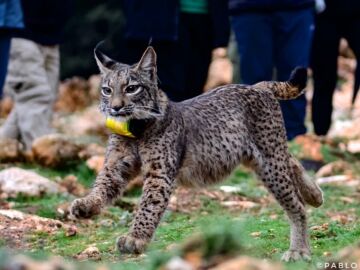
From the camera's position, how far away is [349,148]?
1460 cm

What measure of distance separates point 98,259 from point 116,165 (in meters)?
0.63

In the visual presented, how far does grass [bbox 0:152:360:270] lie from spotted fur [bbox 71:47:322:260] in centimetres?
24

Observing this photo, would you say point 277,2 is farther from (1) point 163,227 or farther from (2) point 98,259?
(2) point 98,259

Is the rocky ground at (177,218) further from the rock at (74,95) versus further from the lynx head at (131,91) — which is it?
the rock at (74,95)

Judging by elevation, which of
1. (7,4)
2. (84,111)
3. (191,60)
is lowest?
(84,111)

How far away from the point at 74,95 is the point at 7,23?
9650 millimetres

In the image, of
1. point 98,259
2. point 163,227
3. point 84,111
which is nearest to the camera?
point 98,259

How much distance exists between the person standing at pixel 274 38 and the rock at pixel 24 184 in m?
2.62

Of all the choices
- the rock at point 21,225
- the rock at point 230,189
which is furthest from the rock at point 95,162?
the rock at point 21,225

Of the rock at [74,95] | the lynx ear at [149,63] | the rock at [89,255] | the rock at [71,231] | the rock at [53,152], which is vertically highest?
the lynx ear at [149,63]

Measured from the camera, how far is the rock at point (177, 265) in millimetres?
4258

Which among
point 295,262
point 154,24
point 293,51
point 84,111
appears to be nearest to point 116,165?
point 295,262

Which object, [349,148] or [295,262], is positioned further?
[349,148]

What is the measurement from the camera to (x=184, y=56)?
11703mm
